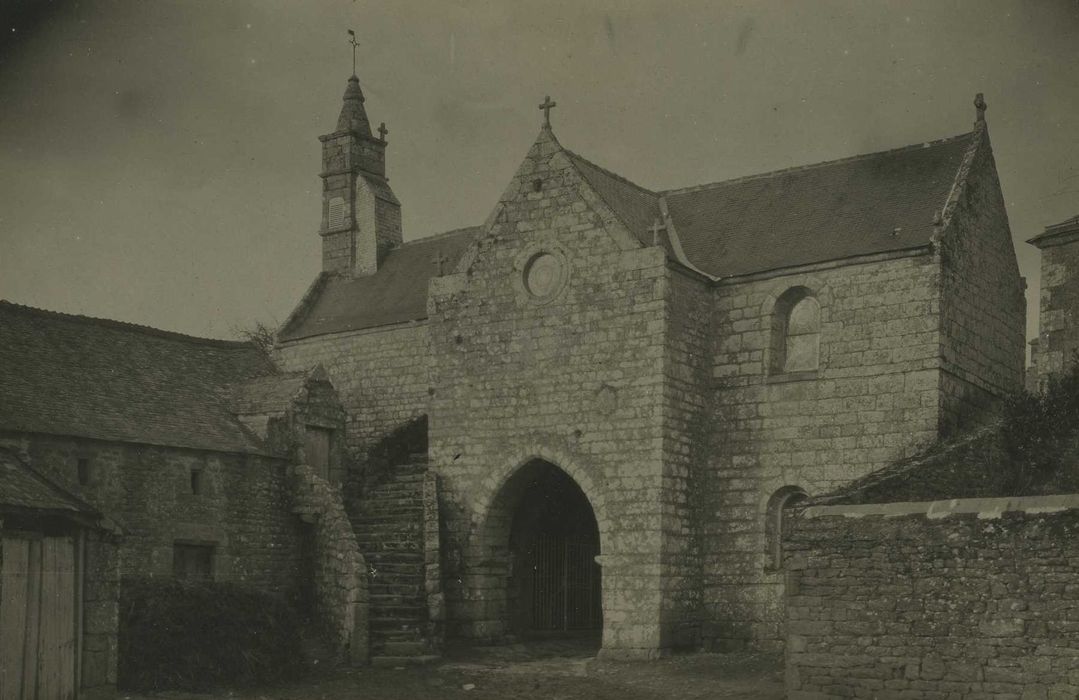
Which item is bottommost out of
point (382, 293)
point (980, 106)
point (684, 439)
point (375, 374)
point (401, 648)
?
point (401, 648)

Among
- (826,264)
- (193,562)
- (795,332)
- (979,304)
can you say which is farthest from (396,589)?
(979,304)

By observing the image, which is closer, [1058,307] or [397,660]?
[397,660]

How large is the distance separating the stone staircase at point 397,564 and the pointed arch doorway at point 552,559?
169 cm

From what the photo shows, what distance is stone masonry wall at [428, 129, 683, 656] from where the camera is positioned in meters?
21.7

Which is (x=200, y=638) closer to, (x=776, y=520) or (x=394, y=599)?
(x=394, y=599)

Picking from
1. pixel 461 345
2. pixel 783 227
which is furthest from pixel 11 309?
pixel 783 227

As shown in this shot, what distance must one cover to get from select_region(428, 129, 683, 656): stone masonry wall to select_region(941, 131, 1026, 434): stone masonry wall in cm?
433

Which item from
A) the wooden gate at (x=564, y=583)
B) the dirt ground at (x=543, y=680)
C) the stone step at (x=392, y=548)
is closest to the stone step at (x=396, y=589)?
the stone step at (x=392, y=548)

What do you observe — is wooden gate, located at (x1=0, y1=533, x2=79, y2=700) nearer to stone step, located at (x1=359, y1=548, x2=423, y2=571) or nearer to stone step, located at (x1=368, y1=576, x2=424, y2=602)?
stone step, located at (x1=368, y1=576, x2=424, y2=602)

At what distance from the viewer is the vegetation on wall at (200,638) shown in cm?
1869

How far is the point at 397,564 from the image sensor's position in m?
23.0

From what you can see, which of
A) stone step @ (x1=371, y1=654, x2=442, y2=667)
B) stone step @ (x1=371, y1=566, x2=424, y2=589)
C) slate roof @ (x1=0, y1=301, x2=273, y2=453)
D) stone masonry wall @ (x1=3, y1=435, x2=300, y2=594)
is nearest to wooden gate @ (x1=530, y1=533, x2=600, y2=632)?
stone step @ (x1=371, y1=566, x2=424, y2=589)

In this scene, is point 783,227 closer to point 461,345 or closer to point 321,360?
point 461,345

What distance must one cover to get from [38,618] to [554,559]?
441 inches
